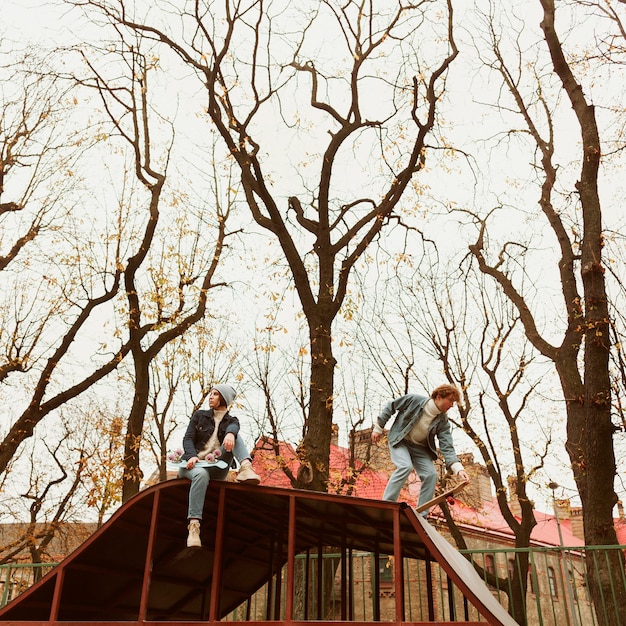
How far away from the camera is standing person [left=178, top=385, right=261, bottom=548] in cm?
656

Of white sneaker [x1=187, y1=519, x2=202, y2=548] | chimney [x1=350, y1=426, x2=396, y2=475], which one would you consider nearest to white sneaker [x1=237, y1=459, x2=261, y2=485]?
white sneaker [x1=187, y1=519, x2=202, y2=548]

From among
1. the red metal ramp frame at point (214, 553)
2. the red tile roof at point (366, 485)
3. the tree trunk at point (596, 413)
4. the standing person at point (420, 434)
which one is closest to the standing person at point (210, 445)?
the red metal ramp frame at point (214, 553)

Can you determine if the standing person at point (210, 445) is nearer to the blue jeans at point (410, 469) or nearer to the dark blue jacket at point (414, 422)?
the blue jeans at point (410, 469)

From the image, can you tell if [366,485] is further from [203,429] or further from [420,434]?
[203,429]

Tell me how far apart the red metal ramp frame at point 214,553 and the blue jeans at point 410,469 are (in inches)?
13.0

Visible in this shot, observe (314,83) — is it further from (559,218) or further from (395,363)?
(395,363)

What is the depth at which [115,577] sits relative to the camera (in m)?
8.53

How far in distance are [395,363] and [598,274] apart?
33.9ft

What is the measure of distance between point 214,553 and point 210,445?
154 cm

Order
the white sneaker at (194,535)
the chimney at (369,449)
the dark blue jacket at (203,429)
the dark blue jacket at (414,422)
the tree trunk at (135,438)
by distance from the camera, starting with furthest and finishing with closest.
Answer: the chimney at (369,449)
the tree trunk at (135,438)
the dark blue jacket at (414,422)
the dark blue jacket at (203,429)
the white sneaker at (194,535)

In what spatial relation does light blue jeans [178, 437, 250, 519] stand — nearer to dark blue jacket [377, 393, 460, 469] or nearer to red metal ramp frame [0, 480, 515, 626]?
red metal ramp frame [0, 480, 515, 626]

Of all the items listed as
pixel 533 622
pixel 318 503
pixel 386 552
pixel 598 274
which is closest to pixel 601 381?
pixel 598 274

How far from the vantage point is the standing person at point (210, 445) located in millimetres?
6562

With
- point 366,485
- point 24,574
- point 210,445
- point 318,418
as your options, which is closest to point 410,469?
point 210,445
